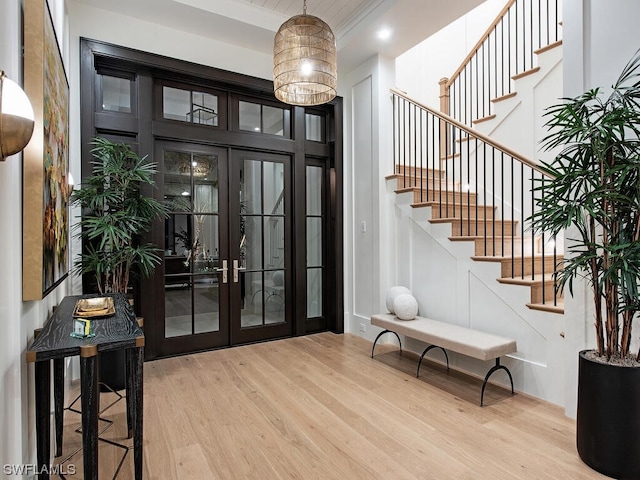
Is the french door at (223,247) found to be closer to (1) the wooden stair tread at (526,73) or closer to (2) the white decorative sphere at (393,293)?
(2) the white decorative sphere at (393,293)

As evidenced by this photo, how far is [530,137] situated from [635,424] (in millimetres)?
3488

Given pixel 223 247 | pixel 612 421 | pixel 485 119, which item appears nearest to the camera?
pixel 612 421

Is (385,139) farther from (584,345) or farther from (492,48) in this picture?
(584,345)

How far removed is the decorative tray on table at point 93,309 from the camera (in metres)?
2.04

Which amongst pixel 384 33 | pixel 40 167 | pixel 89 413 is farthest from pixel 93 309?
pixel 384 33

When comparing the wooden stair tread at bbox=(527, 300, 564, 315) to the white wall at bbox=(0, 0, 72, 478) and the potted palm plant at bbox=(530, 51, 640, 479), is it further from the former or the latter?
the white wall at bbox=(0, 0, 72, 478)

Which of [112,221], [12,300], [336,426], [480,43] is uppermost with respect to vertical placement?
[480,43]

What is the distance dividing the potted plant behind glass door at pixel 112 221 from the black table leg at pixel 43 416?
→ 1409mm

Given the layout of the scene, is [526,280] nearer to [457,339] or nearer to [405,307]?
[457,339]

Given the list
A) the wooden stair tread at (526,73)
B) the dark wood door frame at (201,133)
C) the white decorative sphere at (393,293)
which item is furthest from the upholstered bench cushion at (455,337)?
the wooden stair tread at (526,73)

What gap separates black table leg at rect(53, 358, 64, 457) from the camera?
217 centimetres

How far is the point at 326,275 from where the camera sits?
501 cm

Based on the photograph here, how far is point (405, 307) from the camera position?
373 cm

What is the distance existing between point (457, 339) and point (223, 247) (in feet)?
8.59
